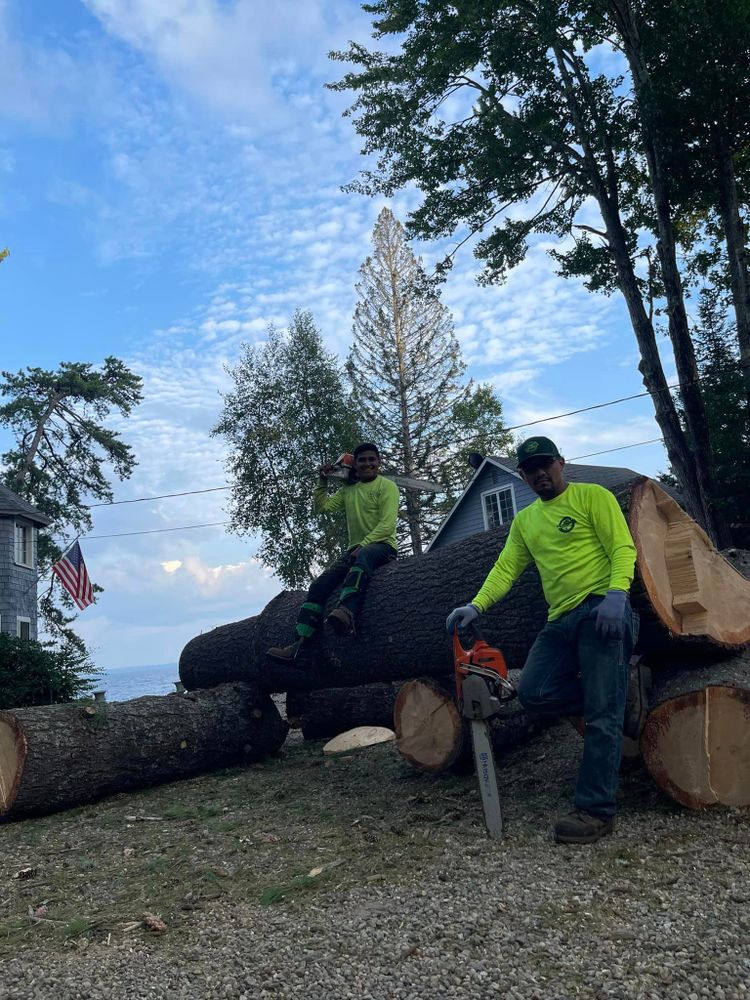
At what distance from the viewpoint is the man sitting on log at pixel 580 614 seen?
3.97 metres

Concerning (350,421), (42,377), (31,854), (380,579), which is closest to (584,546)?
(380,579)

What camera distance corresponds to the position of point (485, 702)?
4137 millimetres

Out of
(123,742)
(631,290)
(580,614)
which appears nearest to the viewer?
(580,614)

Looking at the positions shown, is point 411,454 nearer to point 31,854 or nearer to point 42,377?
point 42,377

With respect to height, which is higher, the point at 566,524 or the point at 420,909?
the point at 566,524

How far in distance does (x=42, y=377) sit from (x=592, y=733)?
27566mm

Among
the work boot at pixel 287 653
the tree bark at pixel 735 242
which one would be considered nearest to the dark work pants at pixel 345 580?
the work boot at pixel 287 653

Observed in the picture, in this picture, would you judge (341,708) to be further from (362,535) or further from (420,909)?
(420,909)

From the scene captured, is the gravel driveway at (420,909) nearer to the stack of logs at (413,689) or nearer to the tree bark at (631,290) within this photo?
the stack of logs at (413,689)

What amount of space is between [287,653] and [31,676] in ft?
12.7

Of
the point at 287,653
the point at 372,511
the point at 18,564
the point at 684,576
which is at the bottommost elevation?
the point at 287,653

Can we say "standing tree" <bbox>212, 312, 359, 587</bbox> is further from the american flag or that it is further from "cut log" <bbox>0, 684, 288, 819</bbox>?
"cut log" <bbox>0, 684, 288, 819</bbox>

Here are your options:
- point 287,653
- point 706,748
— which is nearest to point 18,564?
point 287,653

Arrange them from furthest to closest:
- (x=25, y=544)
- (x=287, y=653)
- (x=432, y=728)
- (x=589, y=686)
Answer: (x=25, y=544) → (x=287, y=653) → (x=432, y=728) → (x=589, y=686)
